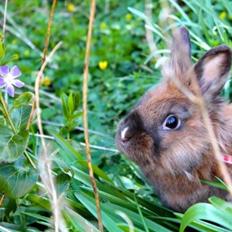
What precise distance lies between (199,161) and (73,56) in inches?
97.9

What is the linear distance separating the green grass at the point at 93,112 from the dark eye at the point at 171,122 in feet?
1.21

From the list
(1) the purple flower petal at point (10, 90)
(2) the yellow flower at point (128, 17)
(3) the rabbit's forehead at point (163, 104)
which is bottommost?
(2) the yellow flower at point (128, 17)

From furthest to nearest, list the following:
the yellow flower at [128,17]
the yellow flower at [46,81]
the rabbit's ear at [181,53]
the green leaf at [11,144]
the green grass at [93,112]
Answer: the yellow flower at [128,17]
the yellow flower at [46,81]
the rabbit's ear at [181,53]
the green grass at [93,112]
the green leaf at [11,144]

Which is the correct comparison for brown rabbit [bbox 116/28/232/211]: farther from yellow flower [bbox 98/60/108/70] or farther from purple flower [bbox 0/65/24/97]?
yellow flower [bbox 98/60/108/70]

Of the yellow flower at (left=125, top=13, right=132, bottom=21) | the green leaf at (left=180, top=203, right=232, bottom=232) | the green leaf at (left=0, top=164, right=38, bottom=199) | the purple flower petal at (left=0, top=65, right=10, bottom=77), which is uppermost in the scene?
the purple flower petal at (left=0, top=65, right=10, bottom=77)

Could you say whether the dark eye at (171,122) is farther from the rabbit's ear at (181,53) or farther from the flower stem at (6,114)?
the flower stem at (6,114)

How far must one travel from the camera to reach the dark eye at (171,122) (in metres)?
3.81

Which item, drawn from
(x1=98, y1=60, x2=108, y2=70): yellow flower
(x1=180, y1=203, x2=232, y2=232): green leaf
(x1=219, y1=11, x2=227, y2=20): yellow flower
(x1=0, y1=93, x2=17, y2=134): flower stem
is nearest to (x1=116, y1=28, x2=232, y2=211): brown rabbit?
(x1=180, y1=203, x2=232, y2=232): green leaf

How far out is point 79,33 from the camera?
20.7 ft

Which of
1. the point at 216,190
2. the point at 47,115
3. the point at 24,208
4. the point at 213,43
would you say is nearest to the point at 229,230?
the point at 216,190

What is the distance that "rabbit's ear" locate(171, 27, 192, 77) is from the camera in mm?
3996

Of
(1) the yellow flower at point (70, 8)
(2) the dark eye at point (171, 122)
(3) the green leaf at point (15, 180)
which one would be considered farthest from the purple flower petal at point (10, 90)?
(1) the yellow flower at point (70, 8)

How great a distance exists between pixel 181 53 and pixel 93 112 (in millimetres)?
1313

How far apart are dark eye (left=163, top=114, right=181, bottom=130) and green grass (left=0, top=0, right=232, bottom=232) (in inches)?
14.5
